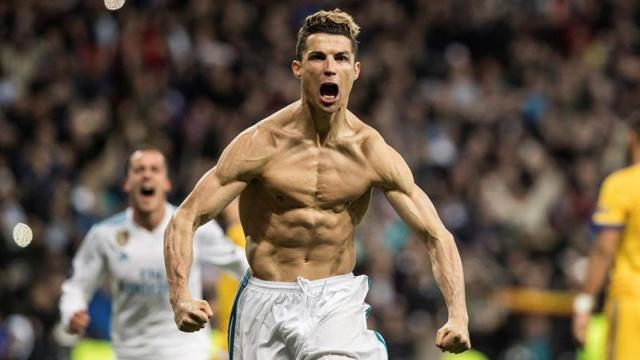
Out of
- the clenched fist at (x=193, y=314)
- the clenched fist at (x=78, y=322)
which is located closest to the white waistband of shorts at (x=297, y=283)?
the clenched fist at (x=193, y=314)

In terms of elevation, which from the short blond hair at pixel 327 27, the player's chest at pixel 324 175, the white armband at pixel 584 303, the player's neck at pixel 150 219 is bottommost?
the white armband at pixel 584 303

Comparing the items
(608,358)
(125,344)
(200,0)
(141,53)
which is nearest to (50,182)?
(141,53)

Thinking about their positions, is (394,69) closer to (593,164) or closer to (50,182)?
(593,164)

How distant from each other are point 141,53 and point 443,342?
387 inches

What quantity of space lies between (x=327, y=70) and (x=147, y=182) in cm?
259

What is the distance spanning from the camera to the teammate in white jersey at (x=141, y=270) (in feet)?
26.3

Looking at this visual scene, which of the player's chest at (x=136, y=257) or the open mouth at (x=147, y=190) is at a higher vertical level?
the open mouth at (x=147, y=190)

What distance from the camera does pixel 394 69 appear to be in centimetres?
1602

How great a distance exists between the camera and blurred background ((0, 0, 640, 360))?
520 inches

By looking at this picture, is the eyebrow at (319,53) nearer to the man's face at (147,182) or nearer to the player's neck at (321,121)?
the player's neck at (321,121)

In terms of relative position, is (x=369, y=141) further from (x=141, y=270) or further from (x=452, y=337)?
(x=141, y=270)

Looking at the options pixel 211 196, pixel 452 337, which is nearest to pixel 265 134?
pixel 211 196

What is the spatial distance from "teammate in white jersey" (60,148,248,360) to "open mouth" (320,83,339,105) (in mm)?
2355

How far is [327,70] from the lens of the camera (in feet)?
19.7
